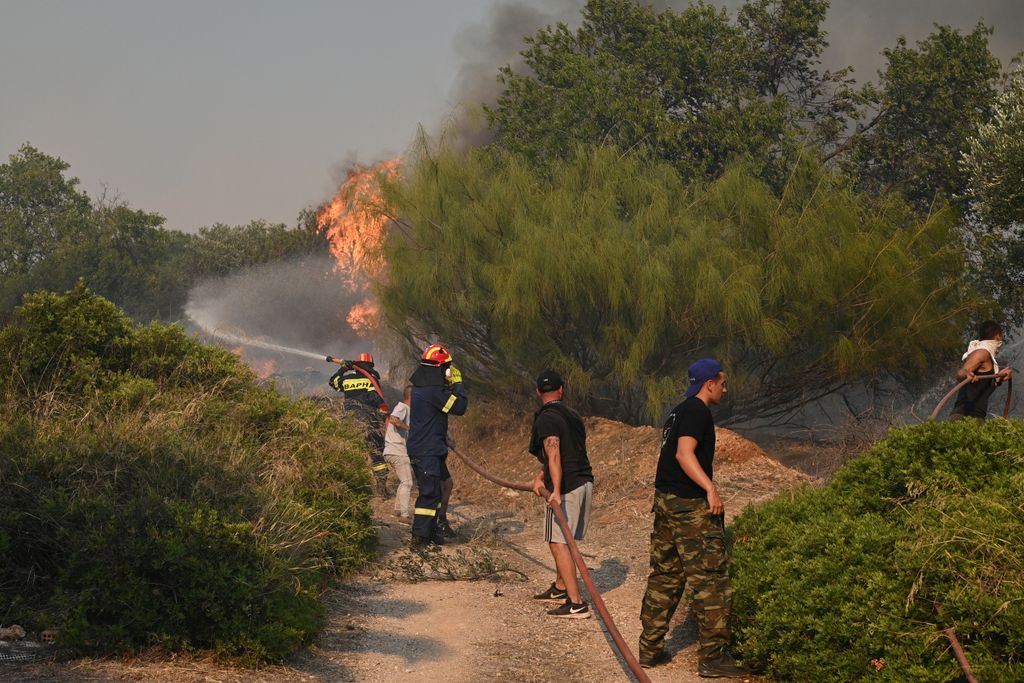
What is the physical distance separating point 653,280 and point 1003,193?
6.59 m

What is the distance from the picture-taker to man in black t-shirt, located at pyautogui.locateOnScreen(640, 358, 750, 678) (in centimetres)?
669

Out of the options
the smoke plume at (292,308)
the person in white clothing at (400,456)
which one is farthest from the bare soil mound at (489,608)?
the smoke plume at (292,308)

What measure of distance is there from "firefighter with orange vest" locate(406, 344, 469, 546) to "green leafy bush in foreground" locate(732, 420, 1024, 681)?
143 inches

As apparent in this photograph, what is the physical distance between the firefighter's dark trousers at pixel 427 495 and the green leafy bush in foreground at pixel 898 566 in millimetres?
3599

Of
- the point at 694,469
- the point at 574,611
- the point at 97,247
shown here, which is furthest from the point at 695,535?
the point at 97,247

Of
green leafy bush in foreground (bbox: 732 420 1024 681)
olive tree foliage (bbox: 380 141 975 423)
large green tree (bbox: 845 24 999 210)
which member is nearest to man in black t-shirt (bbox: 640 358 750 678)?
green leafy bush in foreground (bbox: 732 420 1024 681)

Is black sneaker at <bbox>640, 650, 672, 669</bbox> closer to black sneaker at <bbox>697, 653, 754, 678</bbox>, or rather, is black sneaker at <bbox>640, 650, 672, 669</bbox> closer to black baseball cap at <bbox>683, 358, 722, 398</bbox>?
black sneaker at <bbox>697, 653, 754, 678</bbox>

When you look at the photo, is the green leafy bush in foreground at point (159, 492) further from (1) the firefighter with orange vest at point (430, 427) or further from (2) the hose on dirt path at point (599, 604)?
(2) the hose on dirt path at point (599, 604)

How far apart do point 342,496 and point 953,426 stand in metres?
5.03

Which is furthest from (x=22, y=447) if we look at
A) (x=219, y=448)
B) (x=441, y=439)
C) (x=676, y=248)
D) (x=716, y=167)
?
(x=716, y=167)

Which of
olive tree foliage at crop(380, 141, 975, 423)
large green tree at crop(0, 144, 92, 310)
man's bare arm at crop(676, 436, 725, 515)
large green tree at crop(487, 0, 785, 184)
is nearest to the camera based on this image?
man's bare arm at crop(676, 436, 725, 515)

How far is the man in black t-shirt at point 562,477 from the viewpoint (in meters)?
8.30

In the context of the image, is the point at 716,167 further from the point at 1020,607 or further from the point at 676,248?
the point at 1020,607

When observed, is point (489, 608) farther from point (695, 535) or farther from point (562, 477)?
point (695, 535)
